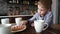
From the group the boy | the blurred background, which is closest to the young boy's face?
the boy

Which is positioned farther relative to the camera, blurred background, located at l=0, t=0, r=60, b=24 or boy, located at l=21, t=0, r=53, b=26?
blurred background, located at l=0, t=0, r=60, b=24

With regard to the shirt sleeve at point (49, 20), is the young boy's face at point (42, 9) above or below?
above

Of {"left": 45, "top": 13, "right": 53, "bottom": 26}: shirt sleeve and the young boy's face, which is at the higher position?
the young boy's face

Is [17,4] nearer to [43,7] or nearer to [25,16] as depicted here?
[25,16]

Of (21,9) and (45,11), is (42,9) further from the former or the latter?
(21,9)

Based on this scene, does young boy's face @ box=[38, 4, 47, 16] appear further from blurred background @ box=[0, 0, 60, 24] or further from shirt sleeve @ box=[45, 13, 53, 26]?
blurred background @ box=[0, 0, 60, 24]

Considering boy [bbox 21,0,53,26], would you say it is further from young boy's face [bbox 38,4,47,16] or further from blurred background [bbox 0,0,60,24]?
blurred background [bbox 0,0,60,24]

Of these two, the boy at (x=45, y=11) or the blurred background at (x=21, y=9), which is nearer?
the boy at (x=45, y=11)

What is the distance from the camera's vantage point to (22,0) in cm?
265

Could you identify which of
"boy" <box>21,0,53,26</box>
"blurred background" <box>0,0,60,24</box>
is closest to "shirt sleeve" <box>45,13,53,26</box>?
"boy" <box>21,0,53,26</box>

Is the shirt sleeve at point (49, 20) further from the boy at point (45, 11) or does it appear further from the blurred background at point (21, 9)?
the blurred background at point (21, 9)

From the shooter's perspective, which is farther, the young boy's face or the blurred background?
the blurred background

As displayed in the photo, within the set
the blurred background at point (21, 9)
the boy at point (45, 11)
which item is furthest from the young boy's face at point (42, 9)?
the blurred background at point (21, 9)

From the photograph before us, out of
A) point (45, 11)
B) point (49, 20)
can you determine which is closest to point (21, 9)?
point (45, 11)
